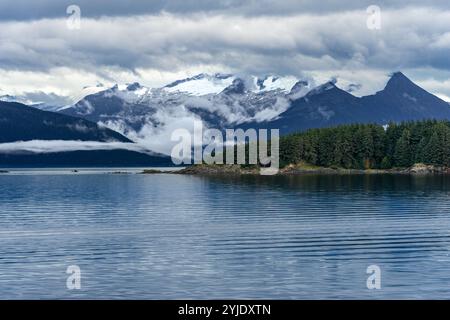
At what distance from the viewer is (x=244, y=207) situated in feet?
433

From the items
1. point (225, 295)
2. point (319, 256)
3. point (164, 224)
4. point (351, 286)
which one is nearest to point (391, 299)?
point (351, 286)

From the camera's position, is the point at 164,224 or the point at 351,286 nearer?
the point at 351,286

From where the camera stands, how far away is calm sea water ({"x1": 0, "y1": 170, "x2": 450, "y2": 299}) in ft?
190

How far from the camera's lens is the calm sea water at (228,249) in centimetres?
5800

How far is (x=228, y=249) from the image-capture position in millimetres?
79062

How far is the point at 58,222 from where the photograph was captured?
10775cm

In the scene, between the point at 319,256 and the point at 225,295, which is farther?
the point at 319,256
